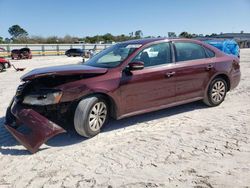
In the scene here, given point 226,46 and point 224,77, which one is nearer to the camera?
point 224,77

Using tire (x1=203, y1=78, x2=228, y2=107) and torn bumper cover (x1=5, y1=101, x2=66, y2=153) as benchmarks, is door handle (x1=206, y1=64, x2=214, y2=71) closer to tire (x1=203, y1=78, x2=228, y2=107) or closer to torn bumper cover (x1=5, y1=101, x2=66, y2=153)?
tire (x1=203, y1=78, x2=228, y2=107)


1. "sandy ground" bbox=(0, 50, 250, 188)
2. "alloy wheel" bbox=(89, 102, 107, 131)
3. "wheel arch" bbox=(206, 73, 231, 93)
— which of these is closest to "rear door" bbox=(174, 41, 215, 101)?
"wheel arch" bbox=(206, 73, 231, 93)

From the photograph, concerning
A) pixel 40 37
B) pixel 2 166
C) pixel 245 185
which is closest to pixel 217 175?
pixel 245 185

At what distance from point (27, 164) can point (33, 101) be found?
43.4 inches

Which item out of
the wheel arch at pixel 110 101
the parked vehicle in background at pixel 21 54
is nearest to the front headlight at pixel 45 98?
the wheel arch at pixel 110 101

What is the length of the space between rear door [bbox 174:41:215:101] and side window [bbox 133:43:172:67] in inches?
9.4

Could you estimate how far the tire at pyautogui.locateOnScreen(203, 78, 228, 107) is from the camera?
6578mm

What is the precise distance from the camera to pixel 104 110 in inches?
201

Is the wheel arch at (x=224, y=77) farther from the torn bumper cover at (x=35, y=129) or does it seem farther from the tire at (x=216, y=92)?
the torn bumper cover at (x=35, y=129)

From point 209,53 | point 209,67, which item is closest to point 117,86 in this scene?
point 209,67

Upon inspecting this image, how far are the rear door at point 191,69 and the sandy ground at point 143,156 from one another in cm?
59

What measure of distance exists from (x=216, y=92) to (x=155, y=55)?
187 centimetres

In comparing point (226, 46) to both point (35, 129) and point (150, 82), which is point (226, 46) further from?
point (35, 129)

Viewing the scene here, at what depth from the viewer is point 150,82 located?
550cm
